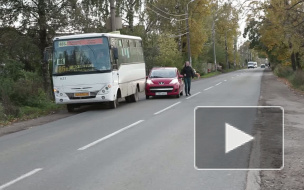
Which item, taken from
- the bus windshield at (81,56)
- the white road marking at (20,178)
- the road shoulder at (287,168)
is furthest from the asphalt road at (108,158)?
the bus windshield at (81,56)

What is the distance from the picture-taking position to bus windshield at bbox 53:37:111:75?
699 inches

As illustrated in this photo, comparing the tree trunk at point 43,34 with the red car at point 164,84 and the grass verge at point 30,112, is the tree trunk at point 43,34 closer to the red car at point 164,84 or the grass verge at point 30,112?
the grass verge at point 30,112

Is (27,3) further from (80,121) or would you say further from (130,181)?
(130,181)

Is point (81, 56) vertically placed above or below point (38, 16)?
below

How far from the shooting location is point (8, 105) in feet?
55.4

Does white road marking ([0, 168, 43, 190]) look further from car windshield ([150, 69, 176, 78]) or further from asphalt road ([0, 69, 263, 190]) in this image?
car windshield ([150, 69, 176, 78])

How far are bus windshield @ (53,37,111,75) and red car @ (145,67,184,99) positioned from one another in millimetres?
5290

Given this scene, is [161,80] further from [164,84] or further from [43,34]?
[43,34]

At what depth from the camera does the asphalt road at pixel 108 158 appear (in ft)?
20.8

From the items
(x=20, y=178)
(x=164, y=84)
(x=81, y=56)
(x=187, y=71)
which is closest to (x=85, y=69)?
(x=81, y=56)

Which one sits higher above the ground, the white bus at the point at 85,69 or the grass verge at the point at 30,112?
the white bus at the point at 85,69
